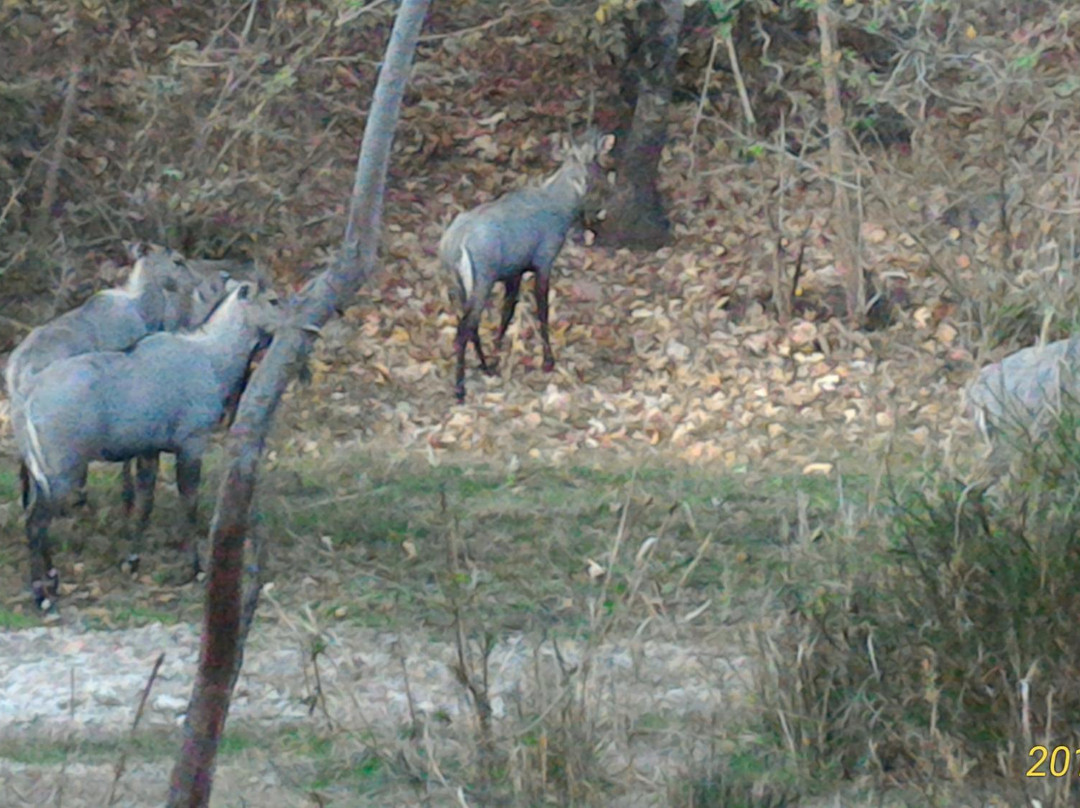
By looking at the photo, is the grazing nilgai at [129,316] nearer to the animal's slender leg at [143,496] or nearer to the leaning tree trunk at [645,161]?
the animal's slender leg at [143,496]

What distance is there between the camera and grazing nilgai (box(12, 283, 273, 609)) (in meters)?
6.91

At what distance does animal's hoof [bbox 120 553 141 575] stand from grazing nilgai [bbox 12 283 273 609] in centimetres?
7

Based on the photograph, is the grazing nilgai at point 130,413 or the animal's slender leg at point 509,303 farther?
the animal's slender leg at point 509,303

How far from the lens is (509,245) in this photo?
11.8m

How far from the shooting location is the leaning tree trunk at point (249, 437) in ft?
11.0

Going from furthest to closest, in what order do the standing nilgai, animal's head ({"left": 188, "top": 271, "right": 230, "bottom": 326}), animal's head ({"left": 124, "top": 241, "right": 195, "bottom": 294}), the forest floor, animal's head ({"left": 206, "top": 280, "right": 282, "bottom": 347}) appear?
animal's head ({"left": 124, "top": 241, "right": 195, "bottom": 294}), animal's head ({"left": 188, "top": 271, "right": 230, "bottom": 326}), animal's head ({"left": 206, "top": 280, "right": 282, "bottom": 347}), the standing nilgai, the forest floor

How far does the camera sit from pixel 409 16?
369 cm

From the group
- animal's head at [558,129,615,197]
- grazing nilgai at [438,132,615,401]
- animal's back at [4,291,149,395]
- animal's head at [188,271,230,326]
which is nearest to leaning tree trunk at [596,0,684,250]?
animal's head at [558,129,615,197]

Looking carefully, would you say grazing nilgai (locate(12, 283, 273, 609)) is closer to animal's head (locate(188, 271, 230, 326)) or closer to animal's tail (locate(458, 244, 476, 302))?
animal's head (locate(188, 271, 230, 326))

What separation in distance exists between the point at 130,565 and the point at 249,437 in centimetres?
440
